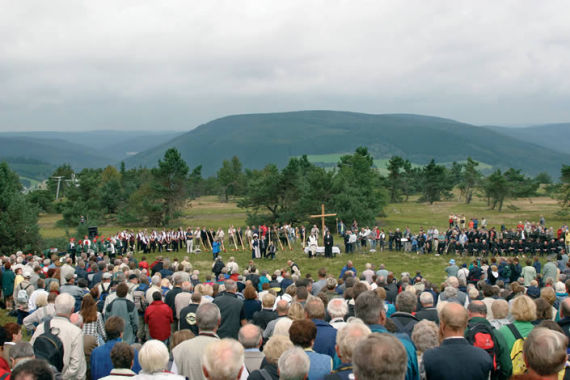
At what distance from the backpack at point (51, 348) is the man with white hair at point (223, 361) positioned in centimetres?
302

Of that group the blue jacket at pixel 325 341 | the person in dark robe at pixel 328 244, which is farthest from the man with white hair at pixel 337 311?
the person in dark robe at pixel 328 244

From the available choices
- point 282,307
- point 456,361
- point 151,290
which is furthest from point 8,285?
point 456,361

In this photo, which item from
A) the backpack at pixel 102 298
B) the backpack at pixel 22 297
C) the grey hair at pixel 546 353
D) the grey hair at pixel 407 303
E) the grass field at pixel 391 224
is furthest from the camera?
the grass field at pixel 391 224

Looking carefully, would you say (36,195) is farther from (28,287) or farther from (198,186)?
(28,287)

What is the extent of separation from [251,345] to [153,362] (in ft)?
3.96

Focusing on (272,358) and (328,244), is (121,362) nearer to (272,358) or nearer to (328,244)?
(272,358)

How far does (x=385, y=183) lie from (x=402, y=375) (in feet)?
251

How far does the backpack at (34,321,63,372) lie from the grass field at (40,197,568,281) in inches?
590

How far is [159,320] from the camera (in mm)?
8406

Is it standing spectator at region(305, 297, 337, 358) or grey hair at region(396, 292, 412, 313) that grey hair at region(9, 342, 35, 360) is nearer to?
standing spectator at region(305, 297, 337, 358)

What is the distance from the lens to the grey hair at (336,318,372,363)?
426cm

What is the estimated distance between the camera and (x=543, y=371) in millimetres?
3748

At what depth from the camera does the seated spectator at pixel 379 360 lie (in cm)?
322

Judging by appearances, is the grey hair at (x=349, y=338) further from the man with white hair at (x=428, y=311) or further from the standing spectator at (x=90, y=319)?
the standing spectator at (x=90, y=319)
